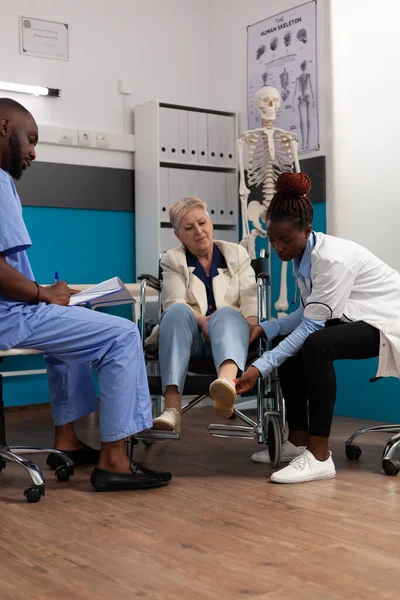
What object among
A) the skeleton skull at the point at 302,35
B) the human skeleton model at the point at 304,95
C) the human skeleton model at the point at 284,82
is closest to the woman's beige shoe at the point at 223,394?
the human skeleton model at the point at 304,95

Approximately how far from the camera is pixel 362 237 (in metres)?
4.22

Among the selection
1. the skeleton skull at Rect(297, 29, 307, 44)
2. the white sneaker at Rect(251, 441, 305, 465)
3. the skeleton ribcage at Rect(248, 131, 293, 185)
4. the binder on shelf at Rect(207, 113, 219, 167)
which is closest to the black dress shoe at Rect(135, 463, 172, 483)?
the white sneaker at Rect(251, 441, 305, 465)

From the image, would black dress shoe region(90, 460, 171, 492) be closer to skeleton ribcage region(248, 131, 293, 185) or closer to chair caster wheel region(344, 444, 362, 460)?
chair caster wheel region(344, 444, 362, 460)

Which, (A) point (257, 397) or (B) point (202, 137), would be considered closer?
(A) point (257, 397)

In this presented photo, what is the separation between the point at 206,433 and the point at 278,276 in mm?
1357

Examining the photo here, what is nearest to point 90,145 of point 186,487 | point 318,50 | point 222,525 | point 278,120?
point 278,120

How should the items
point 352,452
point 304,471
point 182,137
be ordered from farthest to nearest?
point 182,137 → point 352,452 → point 304,471

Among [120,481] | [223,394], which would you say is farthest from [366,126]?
[120,481]

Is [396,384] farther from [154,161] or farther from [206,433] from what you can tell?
[154,161]

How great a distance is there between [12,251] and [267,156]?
219 centimetres

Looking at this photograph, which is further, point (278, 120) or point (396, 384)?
point (278, 120)

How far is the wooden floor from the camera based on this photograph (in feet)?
5.66

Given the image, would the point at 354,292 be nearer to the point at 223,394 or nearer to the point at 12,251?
the point at 223,394

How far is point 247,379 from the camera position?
2.71m
